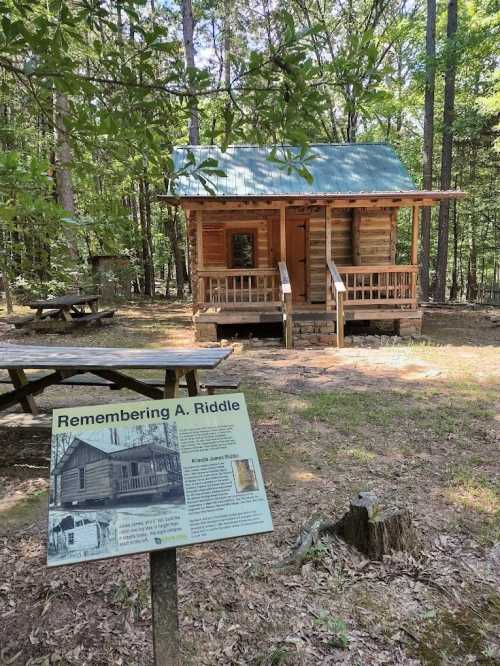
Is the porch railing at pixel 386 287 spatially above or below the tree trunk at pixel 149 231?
below

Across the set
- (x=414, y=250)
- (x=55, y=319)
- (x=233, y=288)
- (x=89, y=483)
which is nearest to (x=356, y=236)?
(x=414, y=250)

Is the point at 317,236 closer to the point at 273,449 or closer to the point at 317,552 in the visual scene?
the point at 273,449

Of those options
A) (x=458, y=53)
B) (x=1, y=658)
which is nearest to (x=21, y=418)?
(x=1, y=658)

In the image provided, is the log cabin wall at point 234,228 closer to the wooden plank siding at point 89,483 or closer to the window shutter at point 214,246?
the window shutter at point 214,246

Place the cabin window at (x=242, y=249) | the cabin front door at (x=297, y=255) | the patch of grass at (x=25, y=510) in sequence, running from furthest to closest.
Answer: the cabin front door at (x=297, y=255) < the cabin window at (x=242, y=249) < the patch of grass at (x=25, y=510)

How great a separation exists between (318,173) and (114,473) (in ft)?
42.0

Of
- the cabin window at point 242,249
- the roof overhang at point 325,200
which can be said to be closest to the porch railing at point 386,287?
the roof overhang at point 325,200

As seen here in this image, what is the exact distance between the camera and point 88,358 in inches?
173

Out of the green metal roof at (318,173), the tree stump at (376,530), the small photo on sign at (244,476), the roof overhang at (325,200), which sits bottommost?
the tree stump at (376,530)

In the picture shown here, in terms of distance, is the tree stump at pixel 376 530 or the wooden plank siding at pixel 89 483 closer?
the wooden plank siding at pixel 89 483

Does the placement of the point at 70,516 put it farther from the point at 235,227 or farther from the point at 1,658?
the point at 235,227

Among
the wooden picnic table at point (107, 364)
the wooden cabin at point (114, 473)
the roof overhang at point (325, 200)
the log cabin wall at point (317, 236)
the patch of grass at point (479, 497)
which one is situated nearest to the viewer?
the wooden cabin at point (114, 473)

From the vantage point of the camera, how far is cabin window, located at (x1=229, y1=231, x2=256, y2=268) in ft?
46.2

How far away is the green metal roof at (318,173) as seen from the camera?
1266cm
